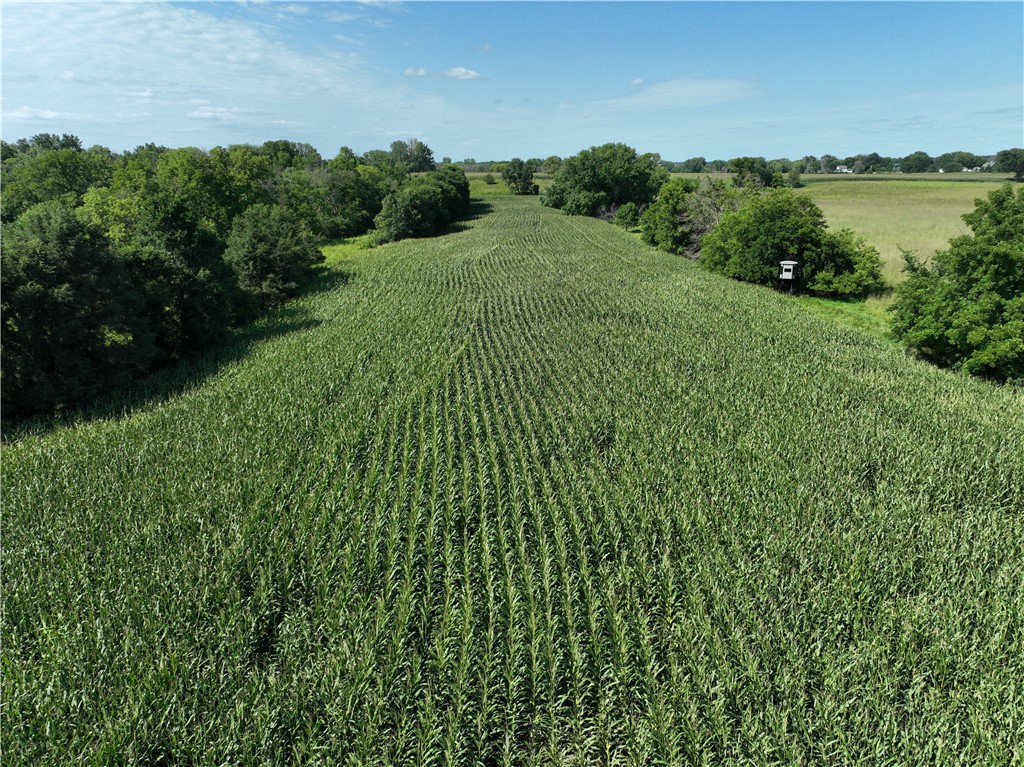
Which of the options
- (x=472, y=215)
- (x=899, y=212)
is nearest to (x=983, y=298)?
(x=899, y=212)

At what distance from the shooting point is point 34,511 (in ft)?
30.9

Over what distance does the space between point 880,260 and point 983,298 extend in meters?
16.2

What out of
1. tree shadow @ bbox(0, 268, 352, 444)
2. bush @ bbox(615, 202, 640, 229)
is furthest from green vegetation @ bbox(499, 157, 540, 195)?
tree shadow @ bbox(0, 268, 352, 444)

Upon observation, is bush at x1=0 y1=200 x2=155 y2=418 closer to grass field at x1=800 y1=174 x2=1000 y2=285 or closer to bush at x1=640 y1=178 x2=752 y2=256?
grass field at x1=800 y1=174 x2=1000 y2=285

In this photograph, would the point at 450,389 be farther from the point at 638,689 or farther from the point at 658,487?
the point at 638,689

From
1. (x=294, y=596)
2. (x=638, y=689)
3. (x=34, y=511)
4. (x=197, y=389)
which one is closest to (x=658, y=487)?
(x=638, y=689)

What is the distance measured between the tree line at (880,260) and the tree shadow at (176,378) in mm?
25437

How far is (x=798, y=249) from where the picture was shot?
28984 mm

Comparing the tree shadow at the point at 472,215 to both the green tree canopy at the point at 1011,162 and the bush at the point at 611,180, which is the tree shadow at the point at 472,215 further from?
the green tree canopy at the point at 1011,162

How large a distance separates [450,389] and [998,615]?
12756mm

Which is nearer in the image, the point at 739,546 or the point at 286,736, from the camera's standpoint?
the point at 286,736

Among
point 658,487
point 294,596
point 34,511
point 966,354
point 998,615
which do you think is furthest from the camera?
point 966,354

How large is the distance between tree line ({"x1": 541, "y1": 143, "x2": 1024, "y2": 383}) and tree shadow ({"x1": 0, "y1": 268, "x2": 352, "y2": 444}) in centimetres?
2544

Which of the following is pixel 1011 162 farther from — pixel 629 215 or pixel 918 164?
pixel 629 215
